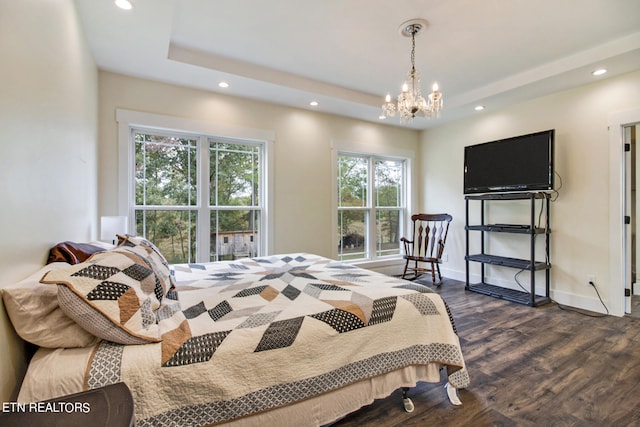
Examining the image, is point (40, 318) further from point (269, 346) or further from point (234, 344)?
point (269, 346)

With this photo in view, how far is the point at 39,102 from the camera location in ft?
4.59

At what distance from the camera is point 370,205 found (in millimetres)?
4980

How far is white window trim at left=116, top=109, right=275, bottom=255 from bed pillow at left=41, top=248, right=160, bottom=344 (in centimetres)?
219

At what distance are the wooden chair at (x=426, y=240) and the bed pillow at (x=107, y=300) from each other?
4.02 metres

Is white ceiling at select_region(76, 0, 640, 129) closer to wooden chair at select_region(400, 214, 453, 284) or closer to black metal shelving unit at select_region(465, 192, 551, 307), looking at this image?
black metal shelving unit at select_region(465, 192, 551, 307)

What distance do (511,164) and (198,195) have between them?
4.02 m

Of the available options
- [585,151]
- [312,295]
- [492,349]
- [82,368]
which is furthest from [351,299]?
[585,151]

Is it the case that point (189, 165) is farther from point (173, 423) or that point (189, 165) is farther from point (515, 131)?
point (515, 131)

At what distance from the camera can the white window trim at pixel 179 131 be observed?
3109mm

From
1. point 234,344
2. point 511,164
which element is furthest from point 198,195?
point 511,164

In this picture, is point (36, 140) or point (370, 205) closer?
point (36, 140)

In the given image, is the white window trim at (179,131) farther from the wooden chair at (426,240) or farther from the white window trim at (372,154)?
the wooden chair at (426,240)

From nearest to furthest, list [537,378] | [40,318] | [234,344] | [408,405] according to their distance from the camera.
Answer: [40,318] → [234,344] → [408,405] → [537,378]

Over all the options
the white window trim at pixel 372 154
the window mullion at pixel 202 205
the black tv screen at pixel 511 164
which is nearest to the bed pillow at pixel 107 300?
the window mullion at pixel 202 205
